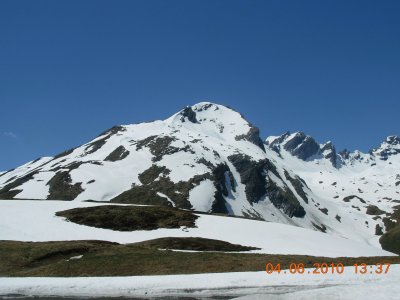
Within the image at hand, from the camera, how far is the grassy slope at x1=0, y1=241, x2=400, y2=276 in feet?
126

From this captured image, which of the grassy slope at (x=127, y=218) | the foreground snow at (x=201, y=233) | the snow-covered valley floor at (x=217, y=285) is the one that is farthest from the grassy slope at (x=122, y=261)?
the grassy slope at (x=127, y=218)

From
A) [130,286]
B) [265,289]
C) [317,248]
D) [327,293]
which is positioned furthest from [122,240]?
[327,293]

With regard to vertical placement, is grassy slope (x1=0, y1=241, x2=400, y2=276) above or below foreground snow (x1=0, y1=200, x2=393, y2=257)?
below

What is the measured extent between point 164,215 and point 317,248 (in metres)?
29.9

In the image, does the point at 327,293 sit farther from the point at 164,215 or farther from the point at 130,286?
the point at 164,215

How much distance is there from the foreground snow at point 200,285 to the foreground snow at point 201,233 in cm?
2672

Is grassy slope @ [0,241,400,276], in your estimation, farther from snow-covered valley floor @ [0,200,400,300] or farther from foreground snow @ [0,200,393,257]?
foreground snow @ [0,200,393,257]

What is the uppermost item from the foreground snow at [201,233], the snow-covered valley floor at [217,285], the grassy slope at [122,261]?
the foreground snow at [201,233]

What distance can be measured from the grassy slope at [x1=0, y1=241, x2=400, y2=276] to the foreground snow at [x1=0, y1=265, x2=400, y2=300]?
482cm

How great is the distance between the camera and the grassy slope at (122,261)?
126 ft

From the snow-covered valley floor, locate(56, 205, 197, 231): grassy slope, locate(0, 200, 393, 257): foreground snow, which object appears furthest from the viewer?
locate(56, 205, 197, 231): grassy slope

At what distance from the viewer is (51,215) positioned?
75000 millimetres

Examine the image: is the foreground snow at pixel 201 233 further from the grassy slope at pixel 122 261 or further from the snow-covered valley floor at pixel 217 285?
the grassy slope at pixel 122 261

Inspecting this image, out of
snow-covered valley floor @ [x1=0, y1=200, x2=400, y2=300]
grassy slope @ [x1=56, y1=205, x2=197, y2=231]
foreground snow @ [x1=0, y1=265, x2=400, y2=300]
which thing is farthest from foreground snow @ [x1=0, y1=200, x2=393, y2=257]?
foreground snow @ [x1=0, y1=265, x2=400, y2=300]
